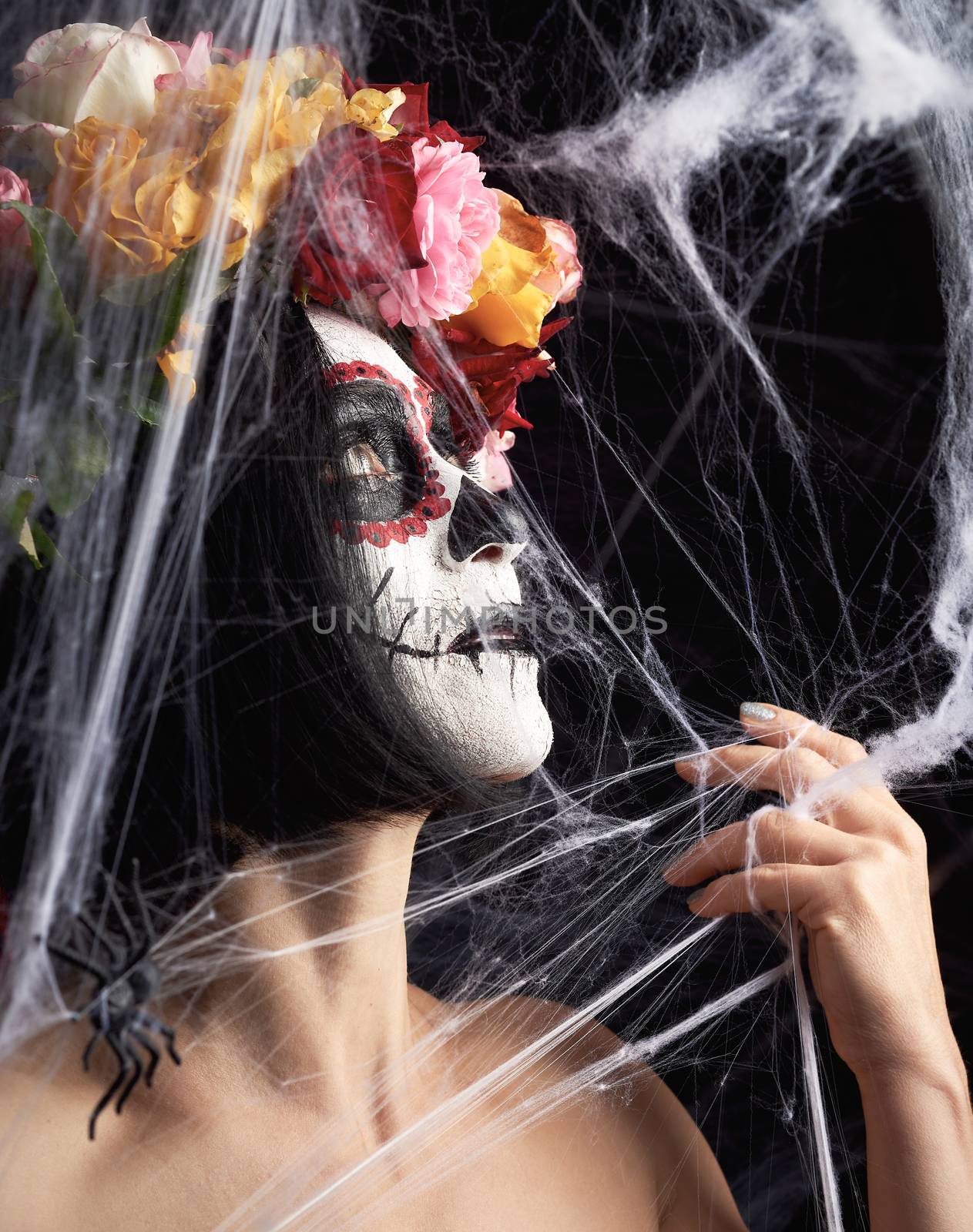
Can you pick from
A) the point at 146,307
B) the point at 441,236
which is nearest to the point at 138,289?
the point at 146,307

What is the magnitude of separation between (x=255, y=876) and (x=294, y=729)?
12 centimetres

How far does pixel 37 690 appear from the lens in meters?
0.73

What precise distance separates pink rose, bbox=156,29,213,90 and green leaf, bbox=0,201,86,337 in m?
0.13

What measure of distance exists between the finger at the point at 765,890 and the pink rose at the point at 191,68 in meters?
0.72

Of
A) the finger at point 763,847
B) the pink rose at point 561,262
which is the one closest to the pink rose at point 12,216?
the pink rose at point 561,262

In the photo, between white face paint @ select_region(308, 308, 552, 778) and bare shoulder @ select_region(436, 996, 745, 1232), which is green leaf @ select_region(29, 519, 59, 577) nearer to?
white face paint @ select_region(308, 308, 552, 778)

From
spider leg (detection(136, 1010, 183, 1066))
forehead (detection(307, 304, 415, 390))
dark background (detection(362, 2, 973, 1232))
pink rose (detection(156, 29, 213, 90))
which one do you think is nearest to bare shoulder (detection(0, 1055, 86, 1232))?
spider leg (detection(136, 1010, 183, 1066))

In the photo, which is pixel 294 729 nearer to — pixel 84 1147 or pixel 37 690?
pixel 37 690

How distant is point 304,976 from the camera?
0.87 m

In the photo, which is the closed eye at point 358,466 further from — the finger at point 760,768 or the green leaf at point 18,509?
the finger at point 760,768

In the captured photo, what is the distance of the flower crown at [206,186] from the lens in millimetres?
737

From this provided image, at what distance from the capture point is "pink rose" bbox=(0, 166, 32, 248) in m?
0.74

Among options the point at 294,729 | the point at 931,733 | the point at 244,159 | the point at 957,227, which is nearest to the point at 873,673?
the point at 931,733

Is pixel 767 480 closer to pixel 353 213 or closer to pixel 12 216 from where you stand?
pixel 353 213
